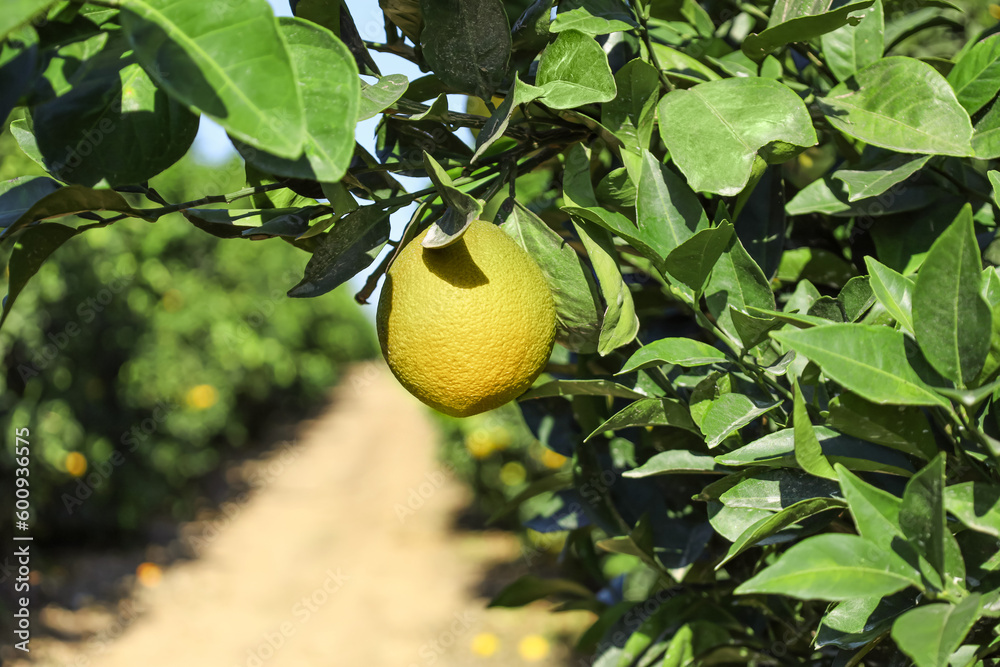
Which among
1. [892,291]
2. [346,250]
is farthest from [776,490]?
[346,250]

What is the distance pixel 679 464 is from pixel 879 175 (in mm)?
301

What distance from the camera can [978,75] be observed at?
631 mm

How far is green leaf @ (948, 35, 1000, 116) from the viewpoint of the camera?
2.03 feet

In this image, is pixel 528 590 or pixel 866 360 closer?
pixel 866 360

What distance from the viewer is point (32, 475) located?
3.33m

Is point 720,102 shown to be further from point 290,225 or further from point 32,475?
point 32,475

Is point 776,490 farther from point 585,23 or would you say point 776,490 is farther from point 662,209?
point 585,23

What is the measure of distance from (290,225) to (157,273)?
13.6ft

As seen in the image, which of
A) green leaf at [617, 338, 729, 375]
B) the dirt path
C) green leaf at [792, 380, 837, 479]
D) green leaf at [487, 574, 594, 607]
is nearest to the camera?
green leaf at [792, 380, 837, 479]

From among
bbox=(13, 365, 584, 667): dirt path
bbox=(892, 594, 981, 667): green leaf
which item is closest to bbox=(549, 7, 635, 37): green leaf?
bbox=(892, 594, 981, 667): green leaf

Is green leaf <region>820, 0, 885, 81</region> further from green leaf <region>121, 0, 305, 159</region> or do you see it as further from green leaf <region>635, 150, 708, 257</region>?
green leaf <region>121, 0, 305, 159</region>

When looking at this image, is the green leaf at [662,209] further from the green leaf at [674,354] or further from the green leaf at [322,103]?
the green leaf at [322,103]

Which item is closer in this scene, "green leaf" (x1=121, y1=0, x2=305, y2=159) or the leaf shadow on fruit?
"green leaf" (x1=121, y1=0, x2=305, y2=159)

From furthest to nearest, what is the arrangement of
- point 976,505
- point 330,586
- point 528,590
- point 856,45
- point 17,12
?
point 330,586, point 528,590, point 856,45, point 976,505, point 17,12
